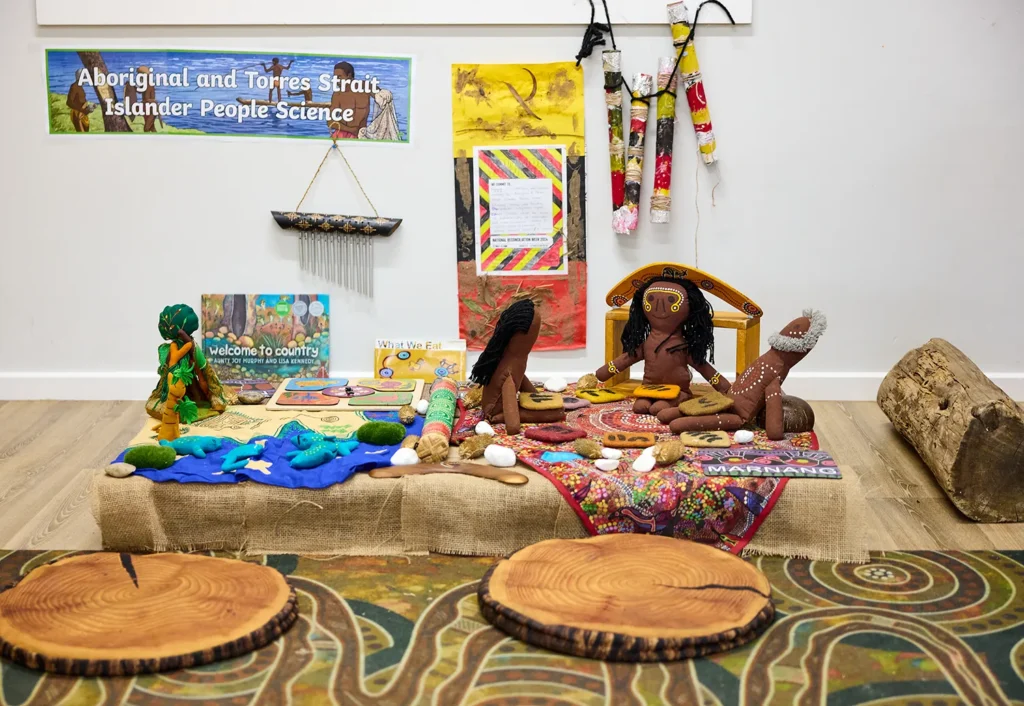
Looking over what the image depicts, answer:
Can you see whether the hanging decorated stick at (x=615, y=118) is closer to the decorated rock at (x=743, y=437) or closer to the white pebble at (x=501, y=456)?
the decorated rock at (x=743, y=437)

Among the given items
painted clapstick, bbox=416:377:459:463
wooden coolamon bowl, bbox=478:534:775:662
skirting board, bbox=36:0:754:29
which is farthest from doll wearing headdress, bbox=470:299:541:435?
skirting board, bbox=36:0:754:29

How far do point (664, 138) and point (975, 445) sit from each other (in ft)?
6.01

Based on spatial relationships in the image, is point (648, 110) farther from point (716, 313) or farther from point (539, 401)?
point (539, 401)

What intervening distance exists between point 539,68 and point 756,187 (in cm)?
107

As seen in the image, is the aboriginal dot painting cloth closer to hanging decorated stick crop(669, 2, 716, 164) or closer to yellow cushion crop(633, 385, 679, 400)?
yellow cushion crop(633, 385, 679, 400)

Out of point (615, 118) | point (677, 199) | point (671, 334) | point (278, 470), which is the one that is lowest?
point (278, 470)

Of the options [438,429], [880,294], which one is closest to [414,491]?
[438,429]

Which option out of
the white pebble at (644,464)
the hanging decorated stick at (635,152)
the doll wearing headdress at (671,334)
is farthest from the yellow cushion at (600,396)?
the hanging decorated stick at (635,152)

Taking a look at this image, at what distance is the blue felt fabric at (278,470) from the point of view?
3.05 meters

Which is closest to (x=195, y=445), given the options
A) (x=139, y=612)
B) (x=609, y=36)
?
(x=139, y=612)

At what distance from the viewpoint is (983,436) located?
3.26m

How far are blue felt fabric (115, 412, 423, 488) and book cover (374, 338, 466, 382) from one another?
1254 millimetres

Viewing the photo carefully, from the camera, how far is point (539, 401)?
3.54m

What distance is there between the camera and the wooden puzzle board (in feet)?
12.5
